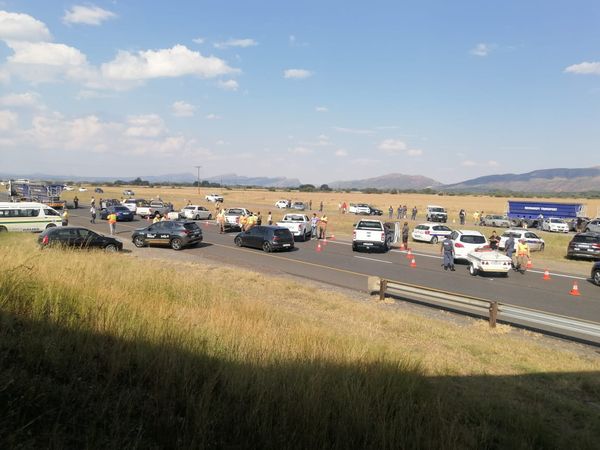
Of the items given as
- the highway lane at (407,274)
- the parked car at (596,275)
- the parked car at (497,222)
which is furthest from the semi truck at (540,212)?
the parked car at (596,275)

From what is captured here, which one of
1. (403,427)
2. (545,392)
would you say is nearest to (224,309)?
(403,427)

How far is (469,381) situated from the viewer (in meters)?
6.20

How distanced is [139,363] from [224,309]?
3791 mm

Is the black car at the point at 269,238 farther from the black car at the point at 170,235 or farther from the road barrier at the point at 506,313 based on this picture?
the road barrier at the point at 506,313

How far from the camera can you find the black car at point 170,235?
82.4 ft

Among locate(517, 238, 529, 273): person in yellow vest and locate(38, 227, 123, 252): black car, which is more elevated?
locate(38, 227, 123, 252): black car

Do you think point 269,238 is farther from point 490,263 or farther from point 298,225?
point 490,263

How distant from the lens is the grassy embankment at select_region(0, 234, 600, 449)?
3252mm

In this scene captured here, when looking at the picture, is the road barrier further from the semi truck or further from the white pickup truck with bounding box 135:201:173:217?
the semi truck

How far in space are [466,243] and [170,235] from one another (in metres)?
16.5

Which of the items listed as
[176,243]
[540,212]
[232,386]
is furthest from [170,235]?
[540,212]

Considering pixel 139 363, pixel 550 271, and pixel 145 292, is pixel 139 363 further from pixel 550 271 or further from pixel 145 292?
pixel 550 271

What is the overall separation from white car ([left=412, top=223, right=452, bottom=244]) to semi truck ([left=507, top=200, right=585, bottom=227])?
71.6 ft

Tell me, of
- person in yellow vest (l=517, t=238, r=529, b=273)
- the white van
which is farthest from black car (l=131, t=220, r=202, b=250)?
person in yellow vest (l=517, t=238, r=529, b=273)
